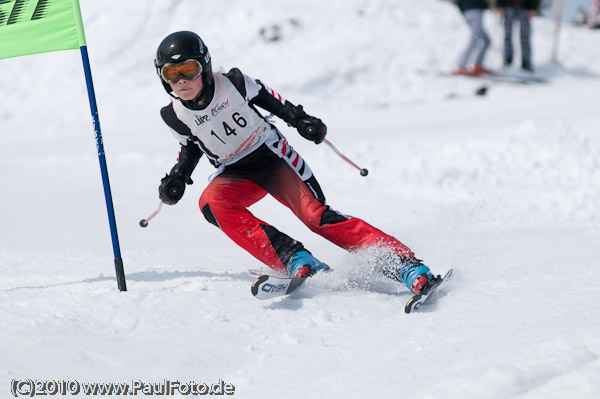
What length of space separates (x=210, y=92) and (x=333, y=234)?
42.0 inches

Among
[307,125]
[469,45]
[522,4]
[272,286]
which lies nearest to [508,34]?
[522,4]

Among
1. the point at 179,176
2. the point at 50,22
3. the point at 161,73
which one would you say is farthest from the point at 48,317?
the point at 50,22

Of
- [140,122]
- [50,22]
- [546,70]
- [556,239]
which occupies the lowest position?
[546,70]

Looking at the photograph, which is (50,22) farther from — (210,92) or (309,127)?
(309,127)

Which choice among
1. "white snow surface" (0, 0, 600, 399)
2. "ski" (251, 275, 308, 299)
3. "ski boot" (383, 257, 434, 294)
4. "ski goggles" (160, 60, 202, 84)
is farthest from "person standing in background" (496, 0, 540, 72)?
"ski" (251, 275, 308, 299)

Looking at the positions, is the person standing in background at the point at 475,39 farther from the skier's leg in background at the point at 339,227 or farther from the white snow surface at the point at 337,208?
the skier's leg in background at the point at 339,227

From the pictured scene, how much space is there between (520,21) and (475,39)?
1666 mm

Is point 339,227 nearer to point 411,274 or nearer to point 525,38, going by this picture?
point 411,274

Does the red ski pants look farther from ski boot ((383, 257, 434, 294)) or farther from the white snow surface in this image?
the white snow surface

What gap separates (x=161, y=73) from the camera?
335 centimetres

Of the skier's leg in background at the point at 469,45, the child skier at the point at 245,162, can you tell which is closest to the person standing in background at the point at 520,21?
the skier's leg in background at the point at 469,45

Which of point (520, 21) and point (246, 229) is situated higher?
point (246, 229)

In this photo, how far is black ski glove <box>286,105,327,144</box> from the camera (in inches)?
140

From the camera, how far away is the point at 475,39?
11.1 meters
